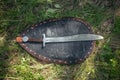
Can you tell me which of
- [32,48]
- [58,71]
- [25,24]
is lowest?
[58,71]

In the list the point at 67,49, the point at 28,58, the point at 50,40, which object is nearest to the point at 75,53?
the point at 67,49

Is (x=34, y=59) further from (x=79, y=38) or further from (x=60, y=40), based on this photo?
(x=79, y=38)

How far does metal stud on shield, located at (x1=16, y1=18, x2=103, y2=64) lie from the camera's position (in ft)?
8.95

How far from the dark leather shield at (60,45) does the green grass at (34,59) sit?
0.05 m

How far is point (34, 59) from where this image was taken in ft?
8.88

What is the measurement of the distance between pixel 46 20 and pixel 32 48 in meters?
0.30

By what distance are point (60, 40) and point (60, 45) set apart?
0.05 metres

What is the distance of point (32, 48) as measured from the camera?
2727 mm

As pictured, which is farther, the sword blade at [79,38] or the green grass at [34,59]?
the sword blade at [79,38]

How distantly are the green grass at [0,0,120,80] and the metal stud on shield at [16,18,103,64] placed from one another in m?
0.05

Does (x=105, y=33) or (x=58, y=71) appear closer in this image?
(x=58, y=71)

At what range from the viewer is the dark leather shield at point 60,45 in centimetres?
272

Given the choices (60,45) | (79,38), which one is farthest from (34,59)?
(79,38)

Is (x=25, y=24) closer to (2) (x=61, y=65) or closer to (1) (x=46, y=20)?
(1) (x=46, y=20)
